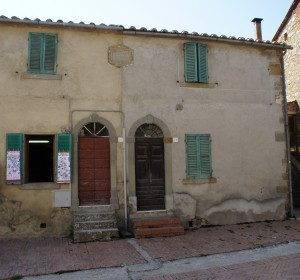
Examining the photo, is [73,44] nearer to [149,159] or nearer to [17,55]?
[17,55]

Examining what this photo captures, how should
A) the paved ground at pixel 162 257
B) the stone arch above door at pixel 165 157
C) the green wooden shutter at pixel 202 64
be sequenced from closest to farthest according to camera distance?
the paved ground at pixel 162 257 → the stone arch above door at pixel 165 157 → the green wooden shutter at pixel 202 64

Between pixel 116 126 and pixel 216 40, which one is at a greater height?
pixel 216 40

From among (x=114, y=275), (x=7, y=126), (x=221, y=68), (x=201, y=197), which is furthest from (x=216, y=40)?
(x=114, y=275)

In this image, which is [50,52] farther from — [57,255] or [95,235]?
[57,255]

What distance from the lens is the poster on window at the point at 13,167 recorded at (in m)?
8.70

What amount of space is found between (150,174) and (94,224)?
Answer: 2275mm

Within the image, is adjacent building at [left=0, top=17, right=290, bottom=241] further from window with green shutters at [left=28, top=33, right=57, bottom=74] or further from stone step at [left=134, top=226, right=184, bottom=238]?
stone step at [left=134, top=226, right=184, bottom=238]

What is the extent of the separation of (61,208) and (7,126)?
2.73 m

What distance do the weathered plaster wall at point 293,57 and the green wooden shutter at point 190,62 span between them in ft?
21.4

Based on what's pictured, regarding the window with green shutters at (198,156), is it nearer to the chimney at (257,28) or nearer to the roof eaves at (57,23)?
the roof eaves at (57,23)

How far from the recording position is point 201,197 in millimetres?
10023

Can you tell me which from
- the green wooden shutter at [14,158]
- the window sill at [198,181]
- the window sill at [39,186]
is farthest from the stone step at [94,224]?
the window sill at [198,181]

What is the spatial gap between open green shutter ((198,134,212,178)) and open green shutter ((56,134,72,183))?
158 inches

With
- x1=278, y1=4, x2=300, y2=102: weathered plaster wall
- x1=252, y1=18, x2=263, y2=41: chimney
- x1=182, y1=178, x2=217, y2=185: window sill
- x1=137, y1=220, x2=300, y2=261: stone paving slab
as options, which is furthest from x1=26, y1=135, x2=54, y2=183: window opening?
x1=278, y1=4, x2=300, y2=102: weathered plaster wall
